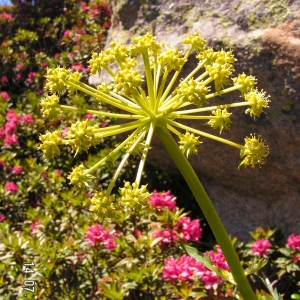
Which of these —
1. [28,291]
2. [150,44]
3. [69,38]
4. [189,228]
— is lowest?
[28,291]

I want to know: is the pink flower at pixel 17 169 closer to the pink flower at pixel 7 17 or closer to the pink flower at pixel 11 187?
the pink flower at pixel 11 187

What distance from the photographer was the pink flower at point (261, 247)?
3.77 meters

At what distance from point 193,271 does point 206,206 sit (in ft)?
5.39

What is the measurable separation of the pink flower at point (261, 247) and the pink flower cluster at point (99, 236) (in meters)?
1.30

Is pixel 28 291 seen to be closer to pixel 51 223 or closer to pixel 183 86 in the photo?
pixel 51 223

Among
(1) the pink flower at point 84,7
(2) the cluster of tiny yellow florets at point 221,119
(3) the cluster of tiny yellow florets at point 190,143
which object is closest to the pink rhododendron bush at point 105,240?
(3) the cluster of tiny yellow florets at point 190,143

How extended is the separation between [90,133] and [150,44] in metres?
0.48

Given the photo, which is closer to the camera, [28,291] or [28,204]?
[28,291]

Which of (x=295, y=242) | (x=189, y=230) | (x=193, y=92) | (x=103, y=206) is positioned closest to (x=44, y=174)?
(x=189, y=230)

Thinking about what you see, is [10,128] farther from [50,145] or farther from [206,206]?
[206,206]

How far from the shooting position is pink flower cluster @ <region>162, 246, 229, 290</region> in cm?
308

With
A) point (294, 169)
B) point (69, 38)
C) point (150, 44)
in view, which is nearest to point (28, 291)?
point (150, 44)

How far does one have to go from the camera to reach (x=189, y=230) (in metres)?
3.60

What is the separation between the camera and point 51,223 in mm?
4129
